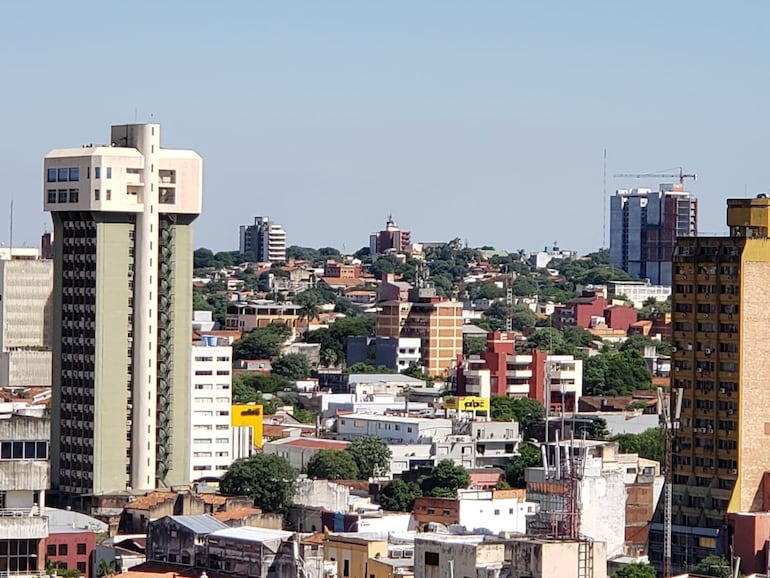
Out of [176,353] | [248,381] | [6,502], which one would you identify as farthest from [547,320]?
[6,502]

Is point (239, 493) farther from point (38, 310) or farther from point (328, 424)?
point (38, 310)

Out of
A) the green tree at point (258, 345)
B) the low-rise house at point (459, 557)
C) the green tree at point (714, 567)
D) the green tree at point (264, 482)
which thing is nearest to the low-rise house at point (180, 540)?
the low-rise house at point (459, 557)

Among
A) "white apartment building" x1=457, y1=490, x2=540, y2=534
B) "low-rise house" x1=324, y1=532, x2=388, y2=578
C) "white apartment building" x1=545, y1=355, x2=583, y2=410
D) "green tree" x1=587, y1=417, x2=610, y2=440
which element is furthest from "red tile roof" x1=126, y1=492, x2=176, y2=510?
"white apartment building" x1=545, y1=355, x2=583, y2=410

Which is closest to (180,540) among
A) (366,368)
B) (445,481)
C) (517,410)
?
(445,481)

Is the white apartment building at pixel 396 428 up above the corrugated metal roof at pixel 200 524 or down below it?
below

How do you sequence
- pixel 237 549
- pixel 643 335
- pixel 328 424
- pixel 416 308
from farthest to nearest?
1. pixel 643 335
2. pixel 416 308
3. pixel 328 424
4. pixel 237 549

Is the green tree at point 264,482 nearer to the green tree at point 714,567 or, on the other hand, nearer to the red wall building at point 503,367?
the green tree at point 714,567
